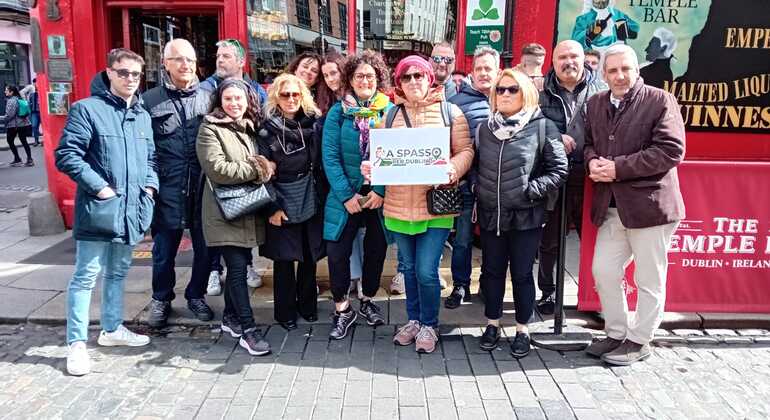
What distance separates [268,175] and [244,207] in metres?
0.26

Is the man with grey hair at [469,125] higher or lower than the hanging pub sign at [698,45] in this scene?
lower

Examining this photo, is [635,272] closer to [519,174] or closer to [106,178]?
[519,174]

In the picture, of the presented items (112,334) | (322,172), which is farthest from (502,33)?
(112,334)

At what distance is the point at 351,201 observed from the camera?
3.97 metres

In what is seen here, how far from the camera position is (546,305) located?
4664 mm

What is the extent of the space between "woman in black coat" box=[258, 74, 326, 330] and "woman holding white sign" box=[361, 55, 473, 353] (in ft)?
1.58

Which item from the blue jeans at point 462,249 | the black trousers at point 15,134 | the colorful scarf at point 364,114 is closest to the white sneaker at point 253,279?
the blue jeans at point 462,249

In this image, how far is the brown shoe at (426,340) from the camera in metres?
3.97

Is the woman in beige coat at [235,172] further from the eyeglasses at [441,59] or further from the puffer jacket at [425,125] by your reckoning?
the eyeglasses at [441,59]

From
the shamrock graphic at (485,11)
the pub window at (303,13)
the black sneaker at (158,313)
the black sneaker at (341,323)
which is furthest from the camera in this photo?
the pub window at (303,13)

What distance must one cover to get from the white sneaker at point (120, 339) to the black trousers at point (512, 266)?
244 centimetres

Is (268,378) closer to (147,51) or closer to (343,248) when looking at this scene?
(343,248)

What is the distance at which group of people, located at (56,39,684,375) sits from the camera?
361 cm

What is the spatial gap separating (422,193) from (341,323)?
1.19 meters
